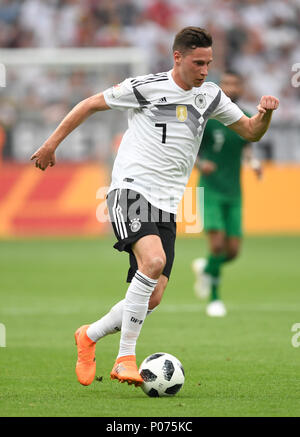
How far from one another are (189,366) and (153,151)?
1945 millimetres

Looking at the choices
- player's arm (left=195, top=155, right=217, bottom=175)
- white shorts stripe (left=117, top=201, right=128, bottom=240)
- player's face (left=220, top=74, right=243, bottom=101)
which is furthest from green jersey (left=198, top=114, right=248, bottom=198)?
white shorts stripe (left=117, top=201, right=128, bottom=240)

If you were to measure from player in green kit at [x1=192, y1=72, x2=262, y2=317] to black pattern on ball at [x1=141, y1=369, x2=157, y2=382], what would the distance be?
5.00 metres

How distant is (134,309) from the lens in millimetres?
6574

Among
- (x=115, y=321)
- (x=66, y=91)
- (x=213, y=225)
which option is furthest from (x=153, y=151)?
(x=66, y=91)

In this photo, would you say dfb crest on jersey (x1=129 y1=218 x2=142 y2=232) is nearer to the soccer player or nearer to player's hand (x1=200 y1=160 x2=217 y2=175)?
the soccer player

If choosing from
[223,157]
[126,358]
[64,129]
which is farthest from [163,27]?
[126,358]

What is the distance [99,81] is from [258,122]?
53.9 ft

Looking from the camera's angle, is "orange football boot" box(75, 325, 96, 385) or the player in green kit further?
the player in green kit

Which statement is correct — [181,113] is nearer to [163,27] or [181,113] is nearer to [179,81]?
[179,81]

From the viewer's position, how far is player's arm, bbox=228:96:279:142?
22.2 ft
